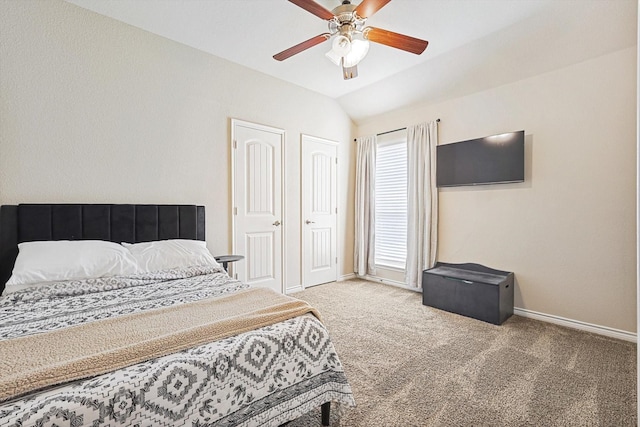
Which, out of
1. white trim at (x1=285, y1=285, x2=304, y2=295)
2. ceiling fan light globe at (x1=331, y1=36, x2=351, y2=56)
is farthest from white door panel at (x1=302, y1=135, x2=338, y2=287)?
ceiling fan light globe at (x1=331, y1=36, x2=351, y2=56)

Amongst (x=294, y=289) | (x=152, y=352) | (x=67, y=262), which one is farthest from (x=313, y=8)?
(x=294, y=289)

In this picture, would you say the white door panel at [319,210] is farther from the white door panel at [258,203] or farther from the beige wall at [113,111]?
the beige wall at [113,111]

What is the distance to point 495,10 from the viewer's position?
2.46 meters

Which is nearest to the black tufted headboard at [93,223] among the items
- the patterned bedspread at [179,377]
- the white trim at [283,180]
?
the white trim at [283,180]

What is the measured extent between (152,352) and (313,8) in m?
2.16

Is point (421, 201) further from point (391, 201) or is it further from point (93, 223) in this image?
point (93, 223)

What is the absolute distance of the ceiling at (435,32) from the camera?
2420 mm

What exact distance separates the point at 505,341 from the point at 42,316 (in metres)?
3.25

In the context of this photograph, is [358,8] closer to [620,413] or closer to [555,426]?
[555,426]

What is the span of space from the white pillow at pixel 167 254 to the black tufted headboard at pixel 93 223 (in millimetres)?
173

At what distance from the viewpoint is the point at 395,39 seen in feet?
7.22

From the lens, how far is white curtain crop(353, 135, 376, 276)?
4.57 metres

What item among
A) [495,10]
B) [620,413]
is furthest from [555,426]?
[495,10]

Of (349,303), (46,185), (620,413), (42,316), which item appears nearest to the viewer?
(42,316)
